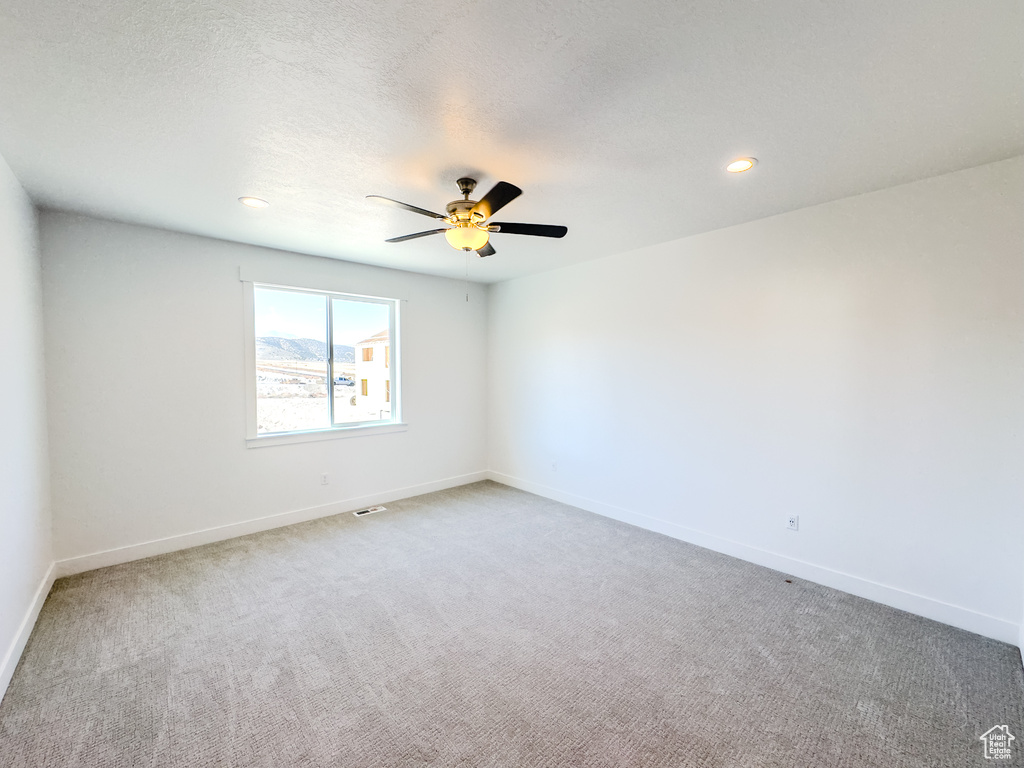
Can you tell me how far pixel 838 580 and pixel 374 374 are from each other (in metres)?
4.42

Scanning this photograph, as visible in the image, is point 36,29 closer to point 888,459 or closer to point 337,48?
point 337,48

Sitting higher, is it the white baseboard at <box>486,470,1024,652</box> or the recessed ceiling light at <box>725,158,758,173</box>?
the recessed ceiling light at <box>725,158,758,173</box>

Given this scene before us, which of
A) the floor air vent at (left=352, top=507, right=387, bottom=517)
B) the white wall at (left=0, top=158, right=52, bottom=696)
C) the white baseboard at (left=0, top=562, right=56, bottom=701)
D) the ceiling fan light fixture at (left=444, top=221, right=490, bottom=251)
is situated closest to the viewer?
the white baseboard at (left=0, top=562, right=56, bottom=701)

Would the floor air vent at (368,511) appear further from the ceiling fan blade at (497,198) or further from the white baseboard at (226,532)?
the ceiling fan blade at (497,198)

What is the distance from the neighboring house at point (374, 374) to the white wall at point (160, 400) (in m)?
0.48

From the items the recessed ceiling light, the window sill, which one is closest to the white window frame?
the window sill

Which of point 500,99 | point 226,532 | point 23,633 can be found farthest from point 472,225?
point 226,532

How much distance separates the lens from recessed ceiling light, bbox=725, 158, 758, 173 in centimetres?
226

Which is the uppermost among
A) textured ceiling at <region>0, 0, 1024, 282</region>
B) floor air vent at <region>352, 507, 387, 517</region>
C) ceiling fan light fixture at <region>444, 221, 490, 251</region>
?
textured ceiling at <region>0, 0, 1024, 282</region>

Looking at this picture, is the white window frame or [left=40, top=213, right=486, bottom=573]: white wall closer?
[left=40, top=213, right=486, bottom=573]: white wall

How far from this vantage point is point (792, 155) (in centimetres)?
221

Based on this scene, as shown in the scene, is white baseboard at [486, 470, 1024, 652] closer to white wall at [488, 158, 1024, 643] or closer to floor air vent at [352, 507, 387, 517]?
white wall at [488, 158, 1024, 643]

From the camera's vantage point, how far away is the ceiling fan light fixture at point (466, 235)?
241cm

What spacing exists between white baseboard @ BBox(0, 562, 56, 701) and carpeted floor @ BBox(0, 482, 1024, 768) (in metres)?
0.05
